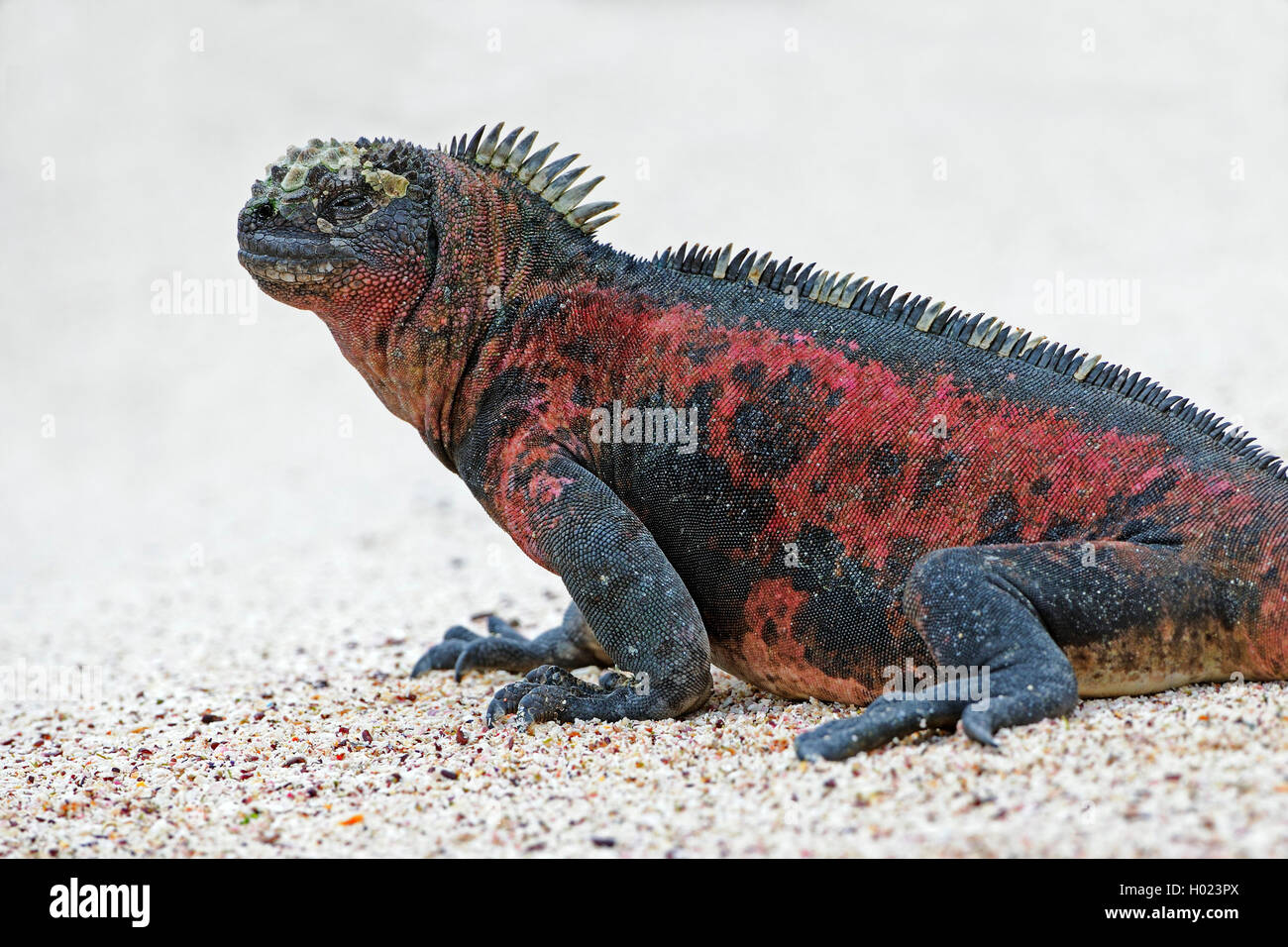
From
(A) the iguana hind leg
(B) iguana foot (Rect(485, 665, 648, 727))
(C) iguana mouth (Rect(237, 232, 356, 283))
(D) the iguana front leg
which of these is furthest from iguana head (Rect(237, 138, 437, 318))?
(A) the iguana hind leg

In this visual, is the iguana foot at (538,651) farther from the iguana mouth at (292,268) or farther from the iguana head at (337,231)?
the iguana mouth at (292,268)

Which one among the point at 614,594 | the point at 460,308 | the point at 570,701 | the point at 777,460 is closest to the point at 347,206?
the point at 460,308

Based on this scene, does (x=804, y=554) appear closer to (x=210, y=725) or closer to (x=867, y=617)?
(x=867, y=617)

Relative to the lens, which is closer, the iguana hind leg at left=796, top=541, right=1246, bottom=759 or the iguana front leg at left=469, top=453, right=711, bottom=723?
the iguana hind leg at left=796, top=541, right=1246, bottom=759

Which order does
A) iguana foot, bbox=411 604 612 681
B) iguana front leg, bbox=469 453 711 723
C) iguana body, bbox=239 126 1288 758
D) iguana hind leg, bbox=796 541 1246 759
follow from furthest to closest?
iguana foot, bbox=411 604 612 681, iguana front leg, bbox=469 453 711 723, iguana body, bbox=239 126 1288 758, iguana hind leg, bbox=796 541 1246 759

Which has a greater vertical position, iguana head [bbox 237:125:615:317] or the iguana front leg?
iguana head [bbox 237:125:615:317]

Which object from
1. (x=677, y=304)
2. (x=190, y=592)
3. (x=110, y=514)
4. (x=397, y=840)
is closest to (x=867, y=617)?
(x=677, y=304)

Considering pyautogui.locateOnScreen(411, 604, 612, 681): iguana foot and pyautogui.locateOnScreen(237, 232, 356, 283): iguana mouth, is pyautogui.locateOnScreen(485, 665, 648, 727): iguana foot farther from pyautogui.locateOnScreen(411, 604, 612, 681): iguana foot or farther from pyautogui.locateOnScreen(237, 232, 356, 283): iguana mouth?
pyautogui.locateOnScreen(237, 232, 356, 283): iguana mouth
